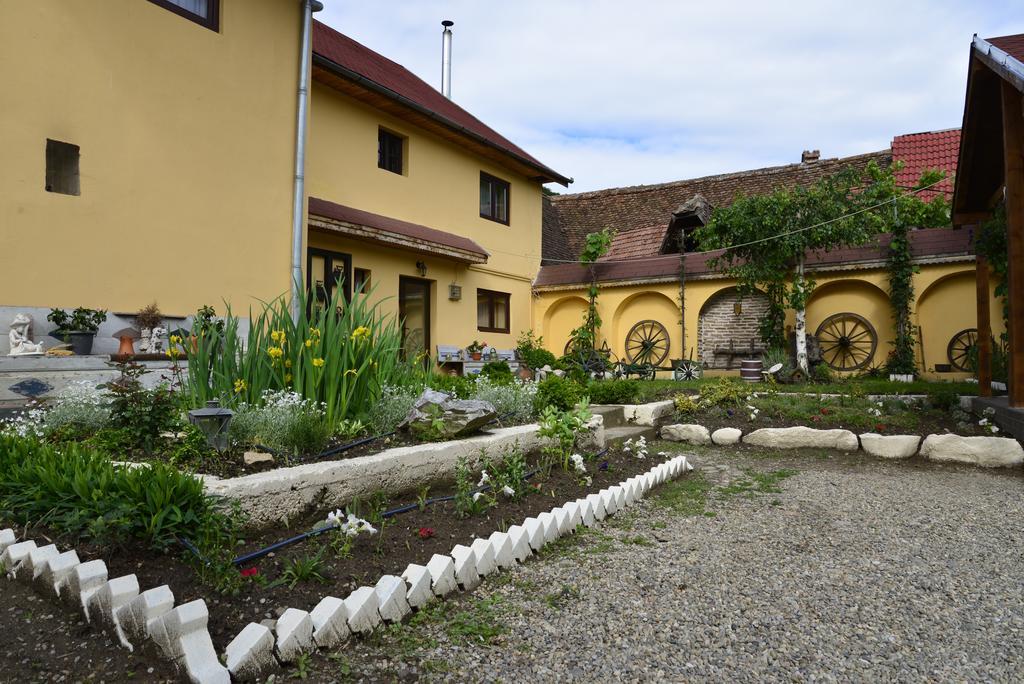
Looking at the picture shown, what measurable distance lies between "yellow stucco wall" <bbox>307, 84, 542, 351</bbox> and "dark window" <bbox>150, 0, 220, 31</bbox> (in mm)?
2559

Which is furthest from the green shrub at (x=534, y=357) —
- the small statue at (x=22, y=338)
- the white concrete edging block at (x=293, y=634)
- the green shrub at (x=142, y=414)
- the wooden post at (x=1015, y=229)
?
the white concrete edging block at (x=293, y=634)

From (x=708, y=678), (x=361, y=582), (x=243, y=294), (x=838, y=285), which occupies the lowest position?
(x=708, y=678)

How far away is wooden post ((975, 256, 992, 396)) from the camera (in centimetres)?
779

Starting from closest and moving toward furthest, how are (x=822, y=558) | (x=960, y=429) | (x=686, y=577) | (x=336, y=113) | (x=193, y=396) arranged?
(x=686, y=577), (x=822, y=558), (x=193, y=396), (x=960, y=429), (x=336, y=113)

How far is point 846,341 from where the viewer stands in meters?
12.2

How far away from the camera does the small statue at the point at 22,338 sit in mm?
5035

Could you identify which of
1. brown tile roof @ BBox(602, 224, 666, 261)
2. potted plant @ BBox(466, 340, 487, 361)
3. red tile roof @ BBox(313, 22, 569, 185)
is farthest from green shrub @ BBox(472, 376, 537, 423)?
brown tile roof @ BBox(602, 224, 666, 261)

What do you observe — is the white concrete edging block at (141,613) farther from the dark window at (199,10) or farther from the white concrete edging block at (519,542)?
the dark window at (199,10)

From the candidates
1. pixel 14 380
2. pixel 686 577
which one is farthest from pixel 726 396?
pixel 14 380

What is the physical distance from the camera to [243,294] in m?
7.01

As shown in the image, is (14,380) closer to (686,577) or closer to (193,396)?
(193,396)

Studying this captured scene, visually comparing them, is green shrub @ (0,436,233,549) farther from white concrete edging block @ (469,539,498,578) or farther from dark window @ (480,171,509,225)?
dark window @ (480,171,509,225)

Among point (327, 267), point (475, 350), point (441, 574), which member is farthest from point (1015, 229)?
point (327, 267)

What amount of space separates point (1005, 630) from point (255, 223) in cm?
710
